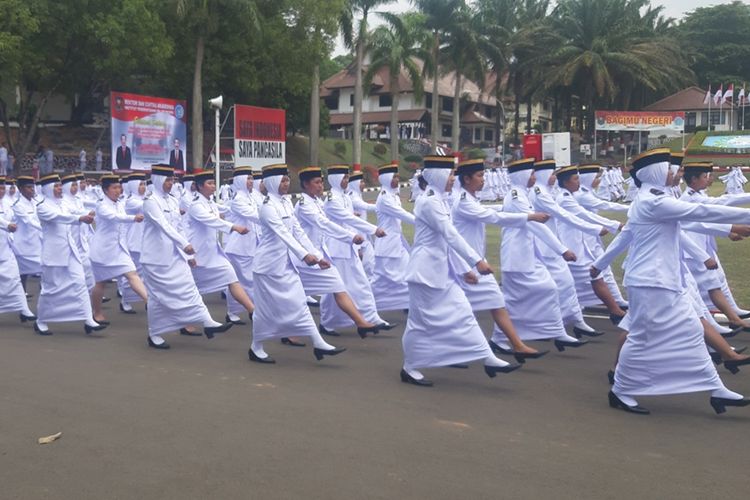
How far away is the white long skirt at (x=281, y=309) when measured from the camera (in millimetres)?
7746

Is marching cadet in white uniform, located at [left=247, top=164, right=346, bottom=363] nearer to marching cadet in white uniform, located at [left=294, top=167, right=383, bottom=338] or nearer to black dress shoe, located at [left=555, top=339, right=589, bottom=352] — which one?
marching cadet in white uniform, located at [left=294, top=167, right=383, bottom=338]

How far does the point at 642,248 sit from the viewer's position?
618cm

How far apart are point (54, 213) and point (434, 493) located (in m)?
6.64

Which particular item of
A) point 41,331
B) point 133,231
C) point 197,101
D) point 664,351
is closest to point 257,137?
point 197,101

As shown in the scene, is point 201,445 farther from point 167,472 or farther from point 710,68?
point 710,68

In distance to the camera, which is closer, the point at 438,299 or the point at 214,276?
the point at 438,299

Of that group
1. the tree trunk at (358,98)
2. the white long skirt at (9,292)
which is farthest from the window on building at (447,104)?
the white long skirt at (9,292)

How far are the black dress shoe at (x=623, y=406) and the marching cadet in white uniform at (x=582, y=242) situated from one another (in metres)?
2.92

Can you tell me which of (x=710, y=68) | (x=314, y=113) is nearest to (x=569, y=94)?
(x=710, y=68)

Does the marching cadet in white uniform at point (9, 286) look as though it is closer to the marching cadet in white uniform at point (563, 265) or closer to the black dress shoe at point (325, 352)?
the black dress shoe at point (325, 352)

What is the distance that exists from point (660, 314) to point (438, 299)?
5.76 ft

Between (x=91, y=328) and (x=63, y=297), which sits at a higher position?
(x=63, y=297)

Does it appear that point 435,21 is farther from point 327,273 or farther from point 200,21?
point 327,273

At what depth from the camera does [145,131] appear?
31828 millimetres
